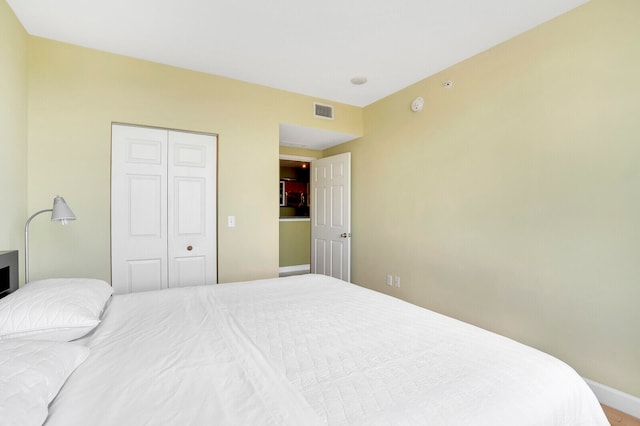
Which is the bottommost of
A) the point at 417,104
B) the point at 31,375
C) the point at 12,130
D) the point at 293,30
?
the point at 31,375

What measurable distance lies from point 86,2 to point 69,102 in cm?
86

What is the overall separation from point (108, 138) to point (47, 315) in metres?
1.91

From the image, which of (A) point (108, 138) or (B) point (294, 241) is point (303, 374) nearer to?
(A) point (108, 138)

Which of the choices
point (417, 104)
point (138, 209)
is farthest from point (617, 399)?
point (138, 209)

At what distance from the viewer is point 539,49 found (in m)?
2.19

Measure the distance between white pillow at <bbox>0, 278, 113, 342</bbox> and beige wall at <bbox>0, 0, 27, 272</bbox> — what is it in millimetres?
965

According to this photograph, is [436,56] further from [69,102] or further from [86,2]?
[69,102]

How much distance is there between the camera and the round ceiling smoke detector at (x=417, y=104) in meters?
3.11

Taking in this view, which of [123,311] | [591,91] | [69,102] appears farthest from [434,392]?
[69,102]

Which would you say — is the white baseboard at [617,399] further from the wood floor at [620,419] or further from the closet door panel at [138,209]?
the closet door panel at [138,209]

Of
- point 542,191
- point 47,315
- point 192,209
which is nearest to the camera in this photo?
point 47,315

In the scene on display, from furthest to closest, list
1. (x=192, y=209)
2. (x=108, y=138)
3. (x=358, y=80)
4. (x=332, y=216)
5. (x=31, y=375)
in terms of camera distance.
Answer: (x=332, y=216) → (x=358, y=80) → (x=192, y=209) → (x=108, y=138) → (x=31, y=375)

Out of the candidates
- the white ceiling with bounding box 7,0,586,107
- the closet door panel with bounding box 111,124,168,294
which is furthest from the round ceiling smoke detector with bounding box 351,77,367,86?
the closet door panel with bounding box 111,124,168,294

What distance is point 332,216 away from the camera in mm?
4355
